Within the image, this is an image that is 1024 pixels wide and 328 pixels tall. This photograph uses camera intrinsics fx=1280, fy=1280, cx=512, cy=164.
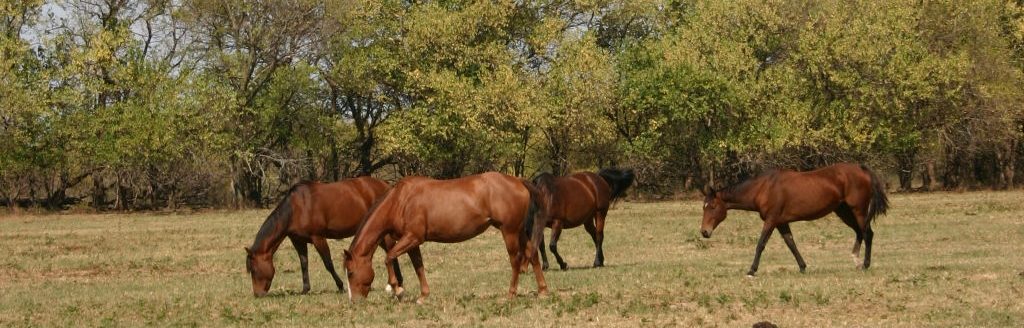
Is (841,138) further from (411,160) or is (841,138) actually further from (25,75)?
(25,75)

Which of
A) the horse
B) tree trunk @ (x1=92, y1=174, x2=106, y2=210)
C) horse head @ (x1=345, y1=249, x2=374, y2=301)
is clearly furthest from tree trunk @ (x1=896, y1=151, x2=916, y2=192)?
horse head @ (x1=345, y1=249, x2=374, y2=301)

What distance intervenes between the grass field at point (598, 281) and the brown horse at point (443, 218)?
542mm

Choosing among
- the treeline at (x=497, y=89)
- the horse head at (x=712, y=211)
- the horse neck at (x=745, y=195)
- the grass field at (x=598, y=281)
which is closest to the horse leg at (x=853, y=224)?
the grass field at (x=598, y=281)

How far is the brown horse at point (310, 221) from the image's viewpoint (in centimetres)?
1964

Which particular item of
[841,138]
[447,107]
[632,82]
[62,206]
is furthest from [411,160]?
[841,138]

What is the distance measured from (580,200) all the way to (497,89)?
33061mm

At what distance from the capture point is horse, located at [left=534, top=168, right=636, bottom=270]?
2420 cm

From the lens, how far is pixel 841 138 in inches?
2324

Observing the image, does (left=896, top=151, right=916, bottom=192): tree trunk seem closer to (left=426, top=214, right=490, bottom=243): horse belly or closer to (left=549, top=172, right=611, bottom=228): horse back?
(left=549, top=172, right=611, bottom=228): horse back

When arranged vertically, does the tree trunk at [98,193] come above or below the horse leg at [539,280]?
above

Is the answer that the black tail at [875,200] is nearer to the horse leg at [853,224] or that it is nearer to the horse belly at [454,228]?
the horse leg at [853,224]

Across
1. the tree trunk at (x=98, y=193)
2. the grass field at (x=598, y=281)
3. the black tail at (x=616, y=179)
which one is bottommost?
the grass field at (x=598, y=281)

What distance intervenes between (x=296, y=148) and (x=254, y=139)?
16.2 feet

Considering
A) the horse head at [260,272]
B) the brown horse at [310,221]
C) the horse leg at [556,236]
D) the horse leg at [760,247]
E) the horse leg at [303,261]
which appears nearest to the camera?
the horse head at [260,272]
